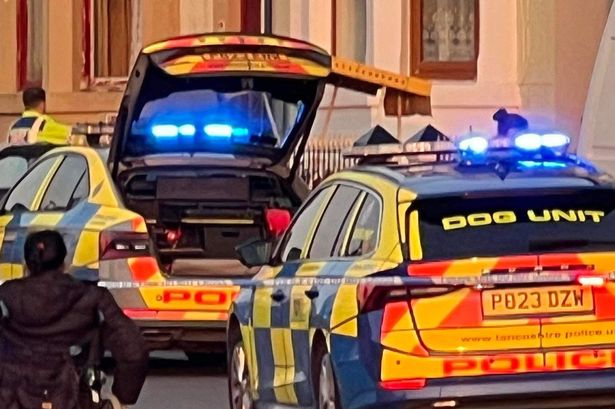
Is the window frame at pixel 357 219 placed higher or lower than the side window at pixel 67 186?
higher

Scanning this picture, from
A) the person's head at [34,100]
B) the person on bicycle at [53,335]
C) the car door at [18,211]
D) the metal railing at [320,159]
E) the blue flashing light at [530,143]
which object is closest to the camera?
the person on bicycle at [53,335]

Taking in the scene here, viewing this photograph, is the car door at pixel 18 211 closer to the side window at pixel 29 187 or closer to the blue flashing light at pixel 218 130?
the side window at pixel 29 187

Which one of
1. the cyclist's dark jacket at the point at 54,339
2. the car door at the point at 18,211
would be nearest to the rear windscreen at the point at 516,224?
the cyclist's dark jacket at the point at 54,339

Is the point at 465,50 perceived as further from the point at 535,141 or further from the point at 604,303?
the point at 604,303

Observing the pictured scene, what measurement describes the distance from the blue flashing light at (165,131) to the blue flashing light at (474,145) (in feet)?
16.7

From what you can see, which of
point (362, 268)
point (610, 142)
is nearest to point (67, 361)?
point (362, 268)

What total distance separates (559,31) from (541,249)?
47.0 ft

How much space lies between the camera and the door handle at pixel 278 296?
9.85 m

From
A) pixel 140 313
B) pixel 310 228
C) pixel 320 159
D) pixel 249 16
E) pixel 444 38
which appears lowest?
pixel 140 313

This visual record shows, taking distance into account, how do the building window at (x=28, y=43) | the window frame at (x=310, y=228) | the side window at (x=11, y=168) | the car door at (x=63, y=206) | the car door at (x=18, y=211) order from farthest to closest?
the building window at (x=28, y=43) → the side window at (x=11, y=168) → the car door at (x=18, y=211) → the car door at (x=63, y=206) → the window frame at (x=310, y=228)

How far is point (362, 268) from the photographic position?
8703mm

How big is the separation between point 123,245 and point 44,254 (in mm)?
5274

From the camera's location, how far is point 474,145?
368 inches

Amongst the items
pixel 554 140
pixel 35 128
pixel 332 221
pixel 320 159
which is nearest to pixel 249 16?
pixel 320 159
